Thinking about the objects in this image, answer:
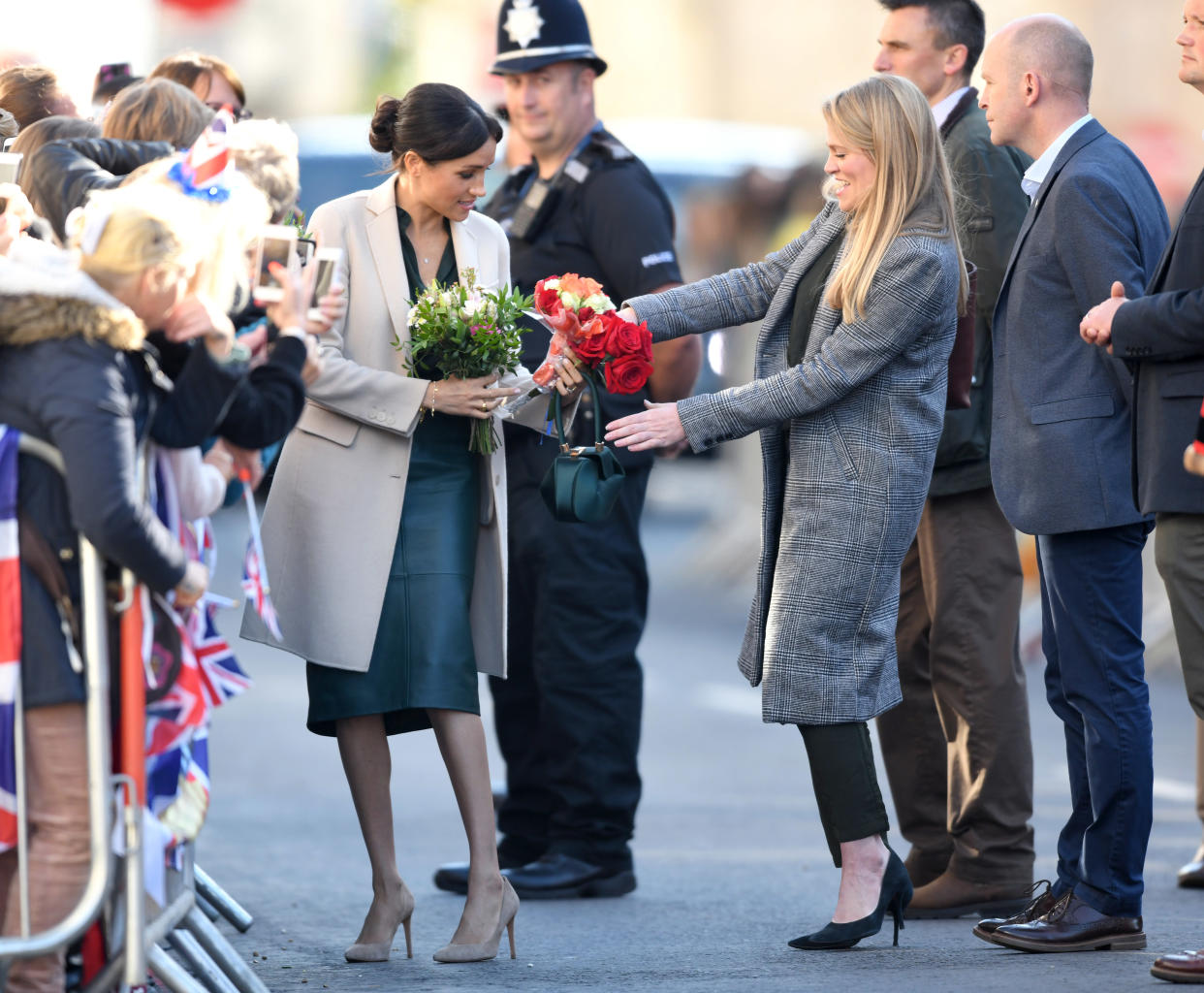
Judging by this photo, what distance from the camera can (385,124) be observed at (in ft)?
17.1

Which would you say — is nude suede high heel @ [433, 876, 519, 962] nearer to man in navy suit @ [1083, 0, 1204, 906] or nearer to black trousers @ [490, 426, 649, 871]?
black trousers @ [490, 426, 649, 871]

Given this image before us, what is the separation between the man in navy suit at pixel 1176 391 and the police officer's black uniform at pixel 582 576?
1971 millimetres

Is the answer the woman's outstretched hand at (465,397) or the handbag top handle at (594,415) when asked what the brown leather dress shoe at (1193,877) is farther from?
the woman's outstretched hand at (465,397)

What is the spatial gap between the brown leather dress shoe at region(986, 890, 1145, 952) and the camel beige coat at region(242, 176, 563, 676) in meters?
1.57

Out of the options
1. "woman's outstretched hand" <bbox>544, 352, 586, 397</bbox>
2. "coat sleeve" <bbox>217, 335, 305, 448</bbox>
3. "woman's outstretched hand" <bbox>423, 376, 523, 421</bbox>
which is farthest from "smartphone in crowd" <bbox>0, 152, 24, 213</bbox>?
"woman's outstretched hand" <bbox>544, 352, 586, 397</bbox>

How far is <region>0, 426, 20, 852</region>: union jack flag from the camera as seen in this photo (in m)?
3.61

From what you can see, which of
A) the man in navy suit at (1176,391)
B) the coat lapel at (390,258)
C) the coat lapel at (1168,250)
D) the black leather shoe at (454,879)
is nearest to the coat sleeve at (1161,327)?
the man in navy suit at (1176,391)

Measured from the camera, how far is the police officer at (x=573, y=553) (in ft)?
20.3

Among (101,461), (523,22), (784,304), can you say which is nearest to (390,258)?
(784,304)

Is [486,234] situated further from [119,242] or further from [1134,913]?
[1134,913]

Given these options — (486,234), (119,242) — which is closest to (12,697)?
(119,242)

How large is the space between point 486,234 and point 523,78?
3.75ft

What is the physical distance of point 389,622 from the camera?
508 cm

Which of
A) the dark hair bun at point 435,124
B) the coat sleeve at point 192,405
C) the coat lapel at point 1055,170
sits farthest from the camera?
the dark hair bun at point 435,124
